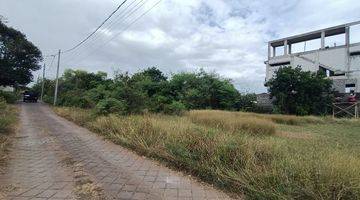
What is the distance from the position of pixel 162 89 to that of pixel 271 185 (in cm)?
2952

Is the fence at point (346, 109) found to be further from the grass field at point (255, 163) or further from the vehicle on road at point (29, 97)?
the vehicle on road at point (29, 97)

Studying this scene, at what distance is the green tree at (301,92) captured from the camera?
1494 inches

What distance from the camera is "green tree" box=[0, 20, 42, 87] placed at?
152 ft

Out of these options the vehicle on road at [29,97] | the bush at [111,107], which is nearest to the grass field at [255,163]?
the bush at [111,107]

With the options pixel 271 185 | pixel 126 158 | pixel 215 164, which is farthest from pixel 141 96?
pixel 271 185

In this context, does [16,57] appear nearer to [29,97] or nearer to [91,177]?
[29,97]

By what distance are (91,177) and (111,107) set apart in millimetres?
9140

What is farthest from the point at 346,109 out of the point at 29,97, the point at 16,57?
the point at 29,97

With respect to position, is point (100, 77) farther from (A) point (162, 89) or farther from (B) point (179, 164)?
(B) point (179, 164)

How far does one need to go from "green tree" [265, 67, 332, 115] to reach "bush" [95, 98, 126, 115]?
85.7 ft

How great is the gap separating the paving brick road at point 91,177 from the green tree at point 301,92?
31253 mm

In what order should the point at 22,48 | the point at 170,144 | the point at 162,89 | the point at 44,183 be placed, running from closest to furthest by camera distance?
1. the point at 44,183
2. the point at 170,144
3. the point at 162,89
4. the point at 22,48

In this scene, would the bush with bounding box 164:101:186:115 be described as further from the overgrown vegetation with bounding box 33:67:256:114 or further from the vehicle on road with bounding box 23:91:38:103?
the vehicle on road with bounding box 23:91:38:103

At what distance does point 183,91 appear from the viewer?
1368 inches
